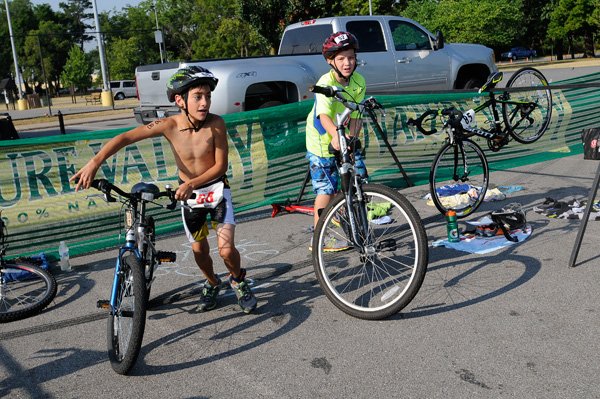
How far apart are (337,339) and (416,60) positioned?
9.75 metres

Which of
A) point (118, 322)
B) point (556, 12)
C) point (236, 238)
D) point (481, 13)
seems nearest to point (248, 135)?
point (236, 238)

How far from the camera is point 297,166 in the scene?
8.21m

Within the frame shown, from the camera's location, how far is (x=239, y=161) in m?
7.87

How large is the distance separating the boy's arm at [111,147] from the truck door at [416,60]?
901 centimetres

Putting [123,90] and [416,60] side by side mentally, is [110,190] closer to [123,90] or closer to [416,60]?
[416,60]

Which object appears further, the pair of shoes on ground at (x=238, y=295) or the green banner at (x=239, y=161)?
the green banner at (x=239, y=161)

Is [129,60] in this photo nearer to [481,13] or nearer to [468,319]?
[481,13]

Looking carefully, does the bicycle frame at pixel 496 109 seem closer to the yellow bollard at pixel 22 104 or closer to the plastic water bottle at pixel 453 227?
the plastic water bottle at pixel 453 227

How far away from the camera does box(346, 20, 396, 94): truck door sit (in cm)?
1217

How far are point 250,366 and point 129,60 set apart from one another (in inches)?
3198

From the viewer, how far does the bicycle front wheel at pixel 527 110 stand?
8.84 meters

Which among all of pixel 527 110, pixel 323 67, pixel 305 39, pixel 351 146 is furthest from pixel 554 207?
pixel 305 39

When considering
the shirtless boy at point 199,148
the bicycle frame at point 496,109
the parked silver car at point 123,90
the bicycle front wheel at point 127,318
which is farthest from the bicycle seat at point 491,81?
the parked silver car at point 123,90

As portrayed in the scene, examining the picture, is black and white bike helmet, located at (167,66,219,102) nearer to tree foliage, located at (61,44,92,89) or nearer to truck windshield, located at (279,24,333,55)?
truck windshield, located at (279,24,333,55)
